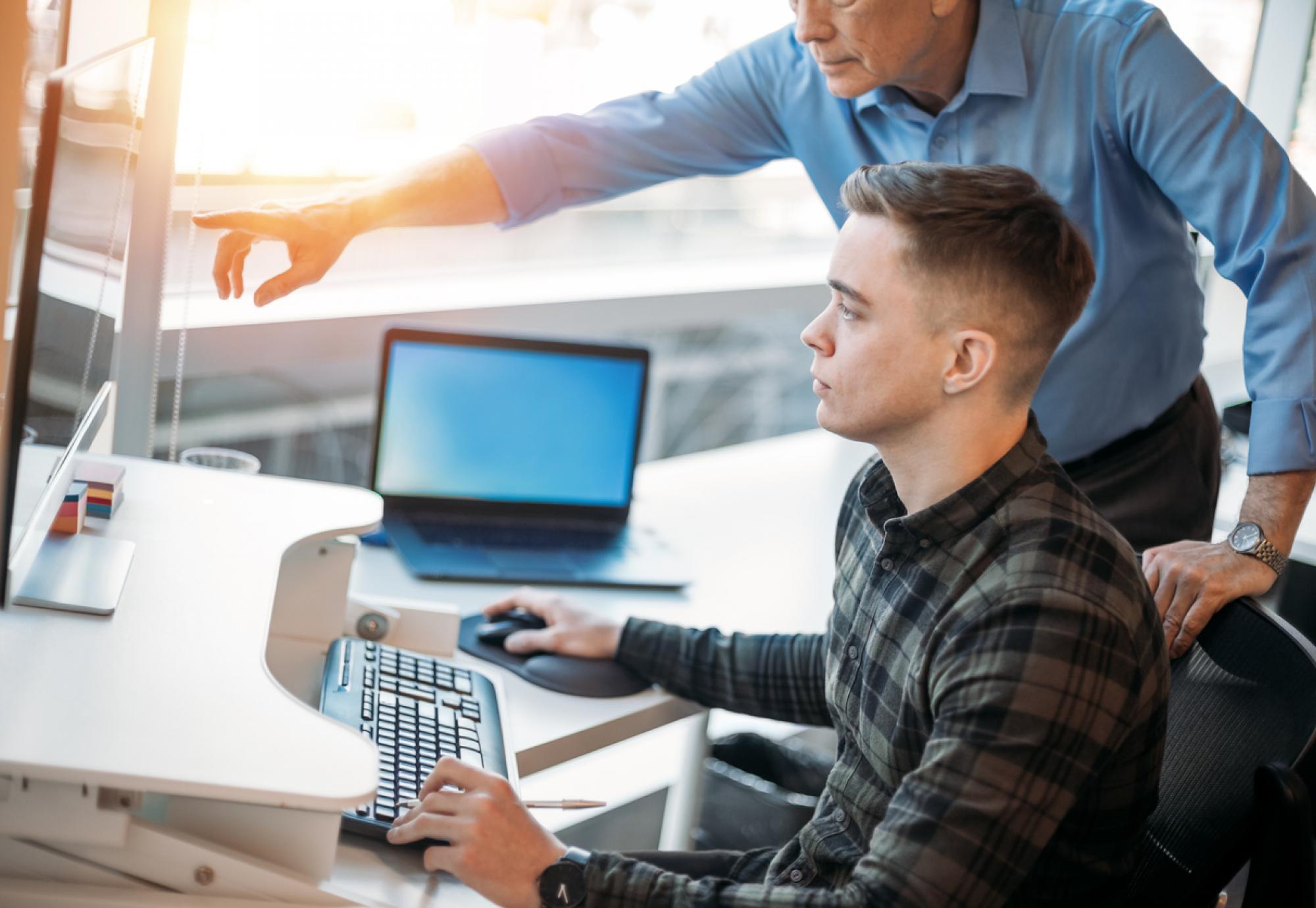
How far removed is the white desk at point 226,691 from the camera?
3.02ft

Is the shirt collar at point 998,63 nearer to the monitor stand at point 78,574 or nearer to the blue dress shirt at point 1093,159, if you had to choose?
the blue dress shirt at point 1093,159

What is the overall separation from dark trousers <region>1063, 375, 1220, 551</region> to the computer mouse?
0.71 m

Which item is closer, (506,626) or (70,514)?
(70,514)

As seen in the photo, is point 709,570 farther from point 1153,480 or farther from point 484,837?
point 484,837

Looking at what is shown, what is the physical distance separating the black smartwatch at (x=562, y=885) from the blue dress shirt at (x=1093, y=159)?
909mm

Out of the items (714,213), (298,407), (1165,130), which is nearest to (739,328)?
(714,213)

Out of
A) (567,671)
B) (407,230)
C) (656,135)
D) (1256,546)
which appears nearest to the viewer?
(1256,546)

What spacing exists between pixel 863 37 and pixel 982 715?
86 centimetres

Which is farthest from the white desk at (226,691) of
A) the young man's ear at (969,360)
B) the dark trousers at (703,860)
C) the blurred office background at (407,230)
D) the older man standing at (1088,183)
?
the young man's ear at (969,360)

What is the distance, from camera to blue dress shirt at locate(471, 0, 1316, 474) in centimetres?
151

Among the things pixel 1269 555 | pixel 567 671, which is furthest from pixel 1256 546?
pixel 567 671

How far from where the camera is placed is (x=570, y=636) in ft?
5.18

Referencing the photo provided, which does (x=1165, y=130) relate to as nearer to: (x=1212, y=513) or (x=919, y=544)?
(x=1212, y=513)

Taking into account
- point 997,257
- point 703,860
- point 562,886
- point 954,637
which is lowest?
point 703,860
